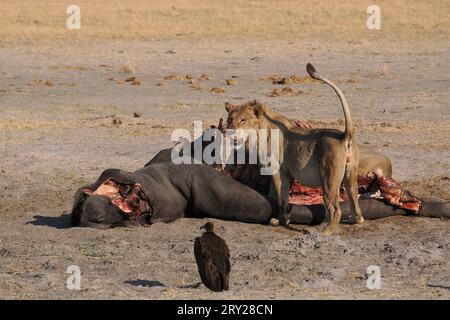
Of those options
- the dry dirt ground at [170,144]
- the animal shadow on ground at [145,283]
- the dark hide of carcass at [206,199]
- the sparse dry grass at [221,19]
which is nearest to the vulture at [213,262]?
the dry dirt ground at [170,144]

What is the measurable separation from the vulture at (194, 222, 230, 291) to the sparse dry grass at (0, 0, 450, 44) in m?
17.0

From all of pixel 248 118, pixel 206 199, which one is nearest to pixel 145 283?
pixel 206 199

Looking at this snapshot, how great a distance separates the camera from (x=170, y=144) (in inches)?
496

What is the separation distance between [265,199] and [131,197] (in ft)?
3.46

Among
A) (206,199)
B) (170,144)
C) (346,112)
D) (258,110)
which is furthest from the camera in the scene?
(170,144)

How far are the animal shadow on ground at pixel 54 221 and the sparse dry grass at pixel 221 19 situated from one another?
14.1 m

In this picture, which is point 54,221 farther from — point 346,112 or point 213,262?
point 213,262

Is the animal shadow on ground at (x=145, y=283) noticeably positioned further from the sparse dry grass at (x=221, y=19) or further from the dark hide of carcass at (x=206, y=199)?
the sparse dry grass at (x=221, y=19)

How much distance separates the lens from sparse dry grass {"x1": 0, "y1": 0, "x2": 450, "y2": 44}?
949 inches

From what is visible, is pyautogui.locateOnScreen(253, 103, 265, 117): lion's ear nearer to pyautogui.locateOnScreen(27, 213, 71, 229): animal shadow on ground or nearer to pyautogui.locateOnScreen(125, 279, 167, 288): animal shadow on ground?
pyautogui.locateOnScreen(27, 213, 71, 229): animal shadow on ground

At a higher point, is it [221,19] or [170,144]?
[221,19]

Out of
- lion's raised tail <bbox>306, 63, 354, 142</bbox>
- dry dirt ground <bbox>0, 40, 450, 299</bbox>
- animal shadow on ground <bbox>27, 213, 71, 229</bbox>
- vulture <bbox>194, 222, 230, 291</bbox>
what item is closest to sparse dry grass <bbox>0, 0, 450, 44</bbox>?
dry dirt ground <bbox>0, 40, 450, 299</bbox>

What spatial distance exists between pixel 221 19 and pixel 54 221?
56.1 ft

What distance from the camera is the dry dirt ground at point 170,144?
733 centimetres
